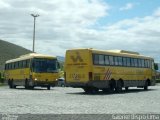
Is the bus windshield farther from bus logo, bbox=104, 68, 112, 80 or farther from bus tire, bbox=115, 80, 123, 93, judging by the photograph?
bus logo, bbox=104, 68, 112, 80

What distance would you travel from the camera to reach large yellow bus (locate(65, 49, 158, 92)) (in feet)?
93.5

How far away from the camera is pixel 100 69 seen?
29062mm

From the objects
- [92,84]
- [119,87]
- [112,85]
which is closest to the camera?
[92,84]

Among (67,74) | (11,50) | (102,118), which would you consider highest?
(11,50)

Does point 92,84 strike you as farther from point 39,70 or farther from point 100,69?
point 39,70

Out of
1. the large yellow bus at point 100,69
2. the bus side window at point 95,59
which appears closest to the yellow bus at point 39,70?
the large yellow bus at point 100,69

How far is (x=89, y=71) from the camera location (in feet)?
92.9

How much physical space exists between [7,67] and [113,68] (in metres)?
19.5

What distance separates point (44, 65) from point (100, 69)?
9300 mm

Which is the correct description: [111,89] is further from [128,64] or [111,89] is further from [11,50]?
[11,50]

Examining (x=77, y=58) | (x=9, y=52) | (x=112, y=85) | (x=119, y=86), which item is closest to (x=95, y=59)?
(x=77, y=58)

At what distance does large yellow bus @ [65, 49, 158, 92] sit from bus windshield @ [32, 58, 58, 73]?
6622 mm

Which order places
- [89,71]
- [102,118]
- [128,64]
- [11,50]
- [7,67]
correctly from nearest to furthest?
[102,118]
[89,71]
[128,64]
[7,67]
[11,50]

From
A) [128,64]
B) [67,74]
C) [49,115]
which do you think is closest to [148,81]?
[128,64]
